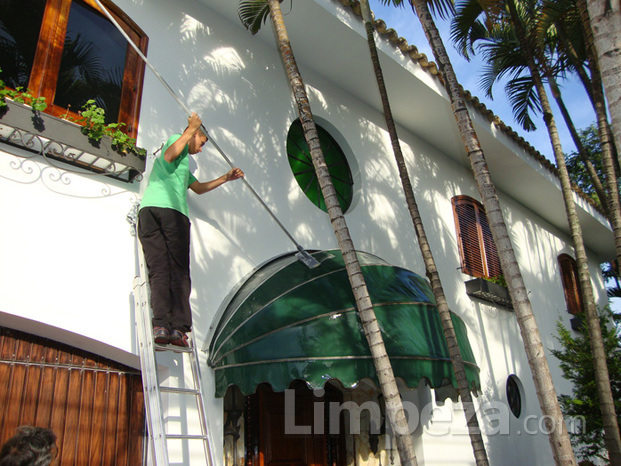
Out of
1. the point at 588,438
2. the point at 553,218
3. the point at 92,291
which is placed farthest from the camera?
the point at 553,218

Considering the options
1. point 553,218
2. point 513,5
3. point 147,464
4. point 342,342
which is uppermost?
point 513,5

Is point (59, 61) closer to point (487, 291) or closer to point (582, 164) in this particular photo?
point (487, 291)

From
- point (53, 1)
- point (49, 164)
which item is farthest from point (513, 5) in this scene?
point (49, 164)

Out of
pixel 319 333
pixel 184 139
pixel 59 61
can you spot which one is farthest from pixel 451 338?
pixel 59 61

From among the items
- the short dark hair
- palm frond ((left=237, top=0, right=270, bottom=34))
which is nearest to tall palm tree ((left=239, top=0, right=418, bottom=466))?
palm frond ((left=237, top=0, right=270, bottom=34))

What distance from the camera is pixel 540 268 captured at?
13.6m

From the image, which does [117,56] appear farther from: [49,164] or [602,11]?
[602,11]

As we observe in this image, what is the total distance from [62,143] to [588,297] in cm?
712

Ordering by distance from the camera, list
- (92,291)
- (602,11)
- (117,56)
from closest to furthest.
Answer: (602,11) < (92,291) < (117,56)

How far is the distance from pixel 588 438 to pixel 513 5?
296 inches

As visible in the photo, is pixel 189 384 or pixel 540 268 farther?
pixel 540 268

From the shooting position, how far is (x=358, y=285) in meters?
5.27

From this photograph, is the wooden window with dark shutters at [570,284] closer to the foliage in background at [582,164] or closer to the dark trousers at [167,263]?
the foliage in background at [582,164]

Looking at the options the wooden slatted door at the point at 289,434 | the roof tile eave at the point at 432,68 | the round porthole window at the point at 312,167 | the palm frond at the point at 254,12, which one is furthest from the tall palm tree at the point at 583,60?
the wooden slatted door at the point at 289,434
